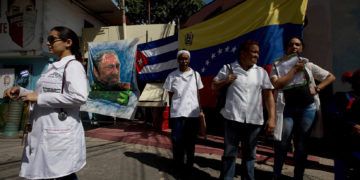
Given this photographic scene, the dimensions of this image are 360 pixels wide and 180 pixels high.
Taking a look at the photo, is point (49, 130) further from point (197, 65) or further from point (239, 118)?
point (197, 65)

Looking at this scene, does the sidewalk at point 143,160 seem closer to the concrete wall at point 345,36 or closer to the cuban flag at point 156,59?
the concrete wall at point 345,36

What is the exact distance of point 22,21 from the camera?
Result: 11.1 metres

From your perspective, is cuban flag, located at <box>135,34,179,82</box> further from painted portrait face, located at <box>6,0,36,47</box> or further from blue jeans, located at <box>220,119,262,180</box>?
blue jeans, located at <box>220,119,262,180</box>

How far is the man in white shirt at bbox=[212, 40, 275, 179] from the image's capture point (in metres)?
3.71

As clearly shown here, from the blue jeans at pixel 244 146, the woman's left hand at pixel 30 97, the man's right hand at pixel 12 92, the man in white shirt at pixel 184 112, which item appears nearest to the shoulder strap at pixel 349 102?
the blue jeans at pixel 244 146

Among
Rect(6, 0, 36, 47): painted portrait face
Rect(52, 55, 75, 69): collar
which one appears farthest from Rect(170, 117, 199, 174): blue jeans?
Rect(6, 0, 36, 47): painted portrait face

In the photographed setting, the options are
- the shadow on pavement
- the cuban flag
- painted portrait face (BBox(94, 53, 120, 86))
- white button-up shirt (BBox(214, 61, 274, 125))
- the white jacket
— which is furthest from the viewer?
painted portrait face (BBox(94, 53, 120, 86))

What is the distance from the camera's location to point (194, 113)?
4727 millimetres

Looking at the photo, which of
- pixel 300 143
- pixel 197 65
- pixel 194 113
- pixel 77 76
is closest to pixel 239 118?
pixel 300 143

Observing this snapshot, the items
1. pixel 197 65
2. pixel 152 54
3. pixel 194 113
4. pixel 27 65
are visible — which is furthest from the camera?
pixel 27 65

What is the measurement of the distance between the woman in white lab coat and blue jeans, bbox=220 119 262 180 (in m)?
1.81

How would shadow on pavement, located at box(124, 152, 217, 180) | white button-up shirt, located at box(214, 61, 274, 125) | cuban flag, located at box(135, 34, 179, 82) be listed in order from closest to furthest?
white button-up shirt, located at box(214, 61, 274, 125)
shadow on pavement, located at box(124, 152, 217, 180)
cuban flag, located at box(135, 34, 179, 82)

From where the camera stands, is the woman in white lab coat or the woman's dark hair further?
the woman's dark hair

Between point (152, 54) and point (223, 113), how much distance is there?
6081 mm
